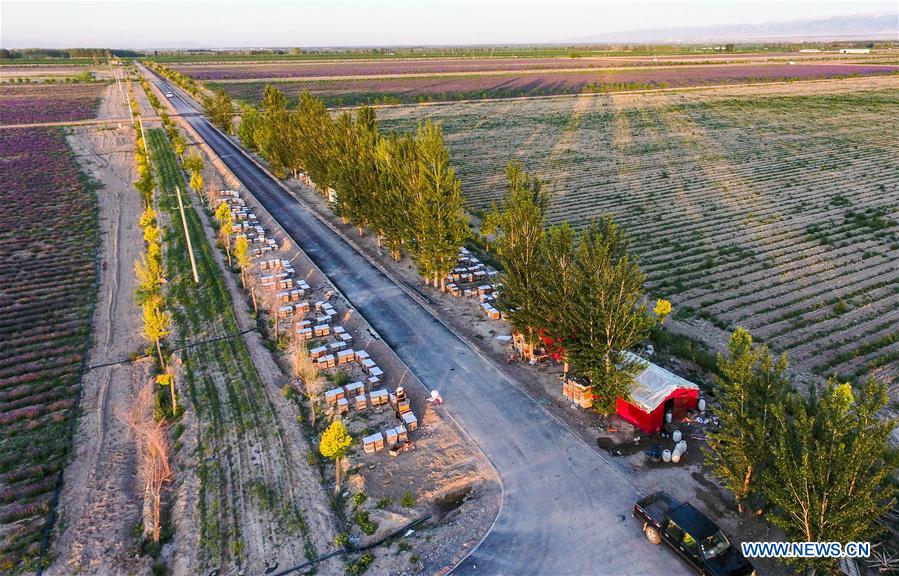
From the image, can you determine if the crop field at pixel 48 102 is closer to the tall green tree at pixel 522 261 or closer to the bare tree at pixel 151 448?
the bare tree at pixel 151 448

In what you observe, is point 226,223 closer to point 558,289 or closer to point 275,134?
point 275,134

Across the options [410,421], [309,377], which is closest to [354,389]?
[309,377]

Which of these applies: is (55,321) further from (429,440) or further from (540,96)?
(540,96)

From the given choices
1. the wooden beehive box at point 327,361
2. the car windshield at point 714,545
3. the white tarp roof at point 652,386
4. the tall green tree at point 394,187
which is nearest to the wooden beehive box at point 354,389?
the wooden beehive box at point 327,361

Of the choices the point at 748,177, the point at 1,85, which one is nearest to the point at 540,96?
the point at 748,177

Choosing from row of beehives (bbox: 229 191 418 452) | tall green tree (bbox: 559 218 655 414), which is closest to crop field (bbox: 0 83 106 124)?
row of beehives (bbox: 229 191 418 452)

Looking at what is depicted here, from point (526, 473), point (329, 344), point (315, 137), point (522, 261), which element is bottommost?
point (526, 473)
